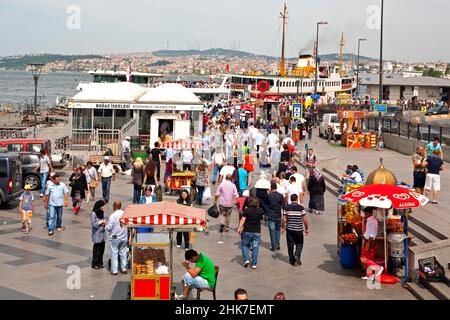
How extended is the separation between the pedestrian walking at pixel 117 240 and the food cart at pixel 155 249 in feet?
4.59

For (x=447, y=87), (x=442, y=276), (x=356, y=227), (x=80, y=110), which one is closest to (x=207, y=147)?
(x=80, y=110)

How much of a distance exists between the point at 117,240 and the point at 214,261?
82.7 inches

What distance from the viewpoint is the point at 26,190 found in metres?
15.7

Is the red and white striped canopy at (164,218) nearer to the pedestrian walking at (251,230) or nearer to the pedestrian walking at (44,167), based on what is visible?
the pedestrian walking at (251,230)

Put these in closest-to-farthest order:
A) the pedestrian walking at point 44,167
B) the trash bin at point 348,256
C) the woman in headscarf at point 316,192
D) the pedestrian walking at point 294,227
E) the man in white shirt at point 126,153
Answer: the trash bin at point 348,256 < the pedestrian walking at point 294,227 < the woman in headscarf at point 316,192 < the pedestrian walking at point 44,167 < the man in white shirt at point 126,153

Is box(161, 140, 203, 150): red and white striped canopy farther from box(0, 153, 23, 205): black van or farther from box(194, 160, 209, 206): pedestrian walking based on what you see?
box(0, 153, 23, 205): black van

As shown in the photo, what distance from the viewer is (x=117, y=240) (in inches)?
486

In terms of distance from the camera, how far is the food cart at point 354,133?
34.8 metres

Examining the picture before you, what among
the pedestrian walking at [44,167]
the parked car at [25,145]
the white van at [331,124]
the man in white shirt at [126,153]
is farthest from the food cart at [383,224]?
the white van at [331,124]

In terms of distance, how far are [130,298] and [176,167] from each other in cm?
1265

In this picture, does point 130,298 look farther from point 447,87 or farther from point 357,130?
point 447,87

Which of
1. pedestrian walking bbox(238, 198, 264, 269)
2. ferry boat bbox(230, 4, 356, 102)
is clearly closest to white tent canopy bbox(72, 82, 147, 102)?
pedestrian walking bbox(238, 198, 264, 269)

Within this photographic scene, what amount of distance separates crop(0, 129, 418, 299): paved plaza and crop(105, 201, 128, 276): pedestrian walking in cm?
20

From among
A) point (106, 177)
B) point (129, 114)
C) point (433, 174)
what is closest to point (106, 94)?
point (129, 114)
